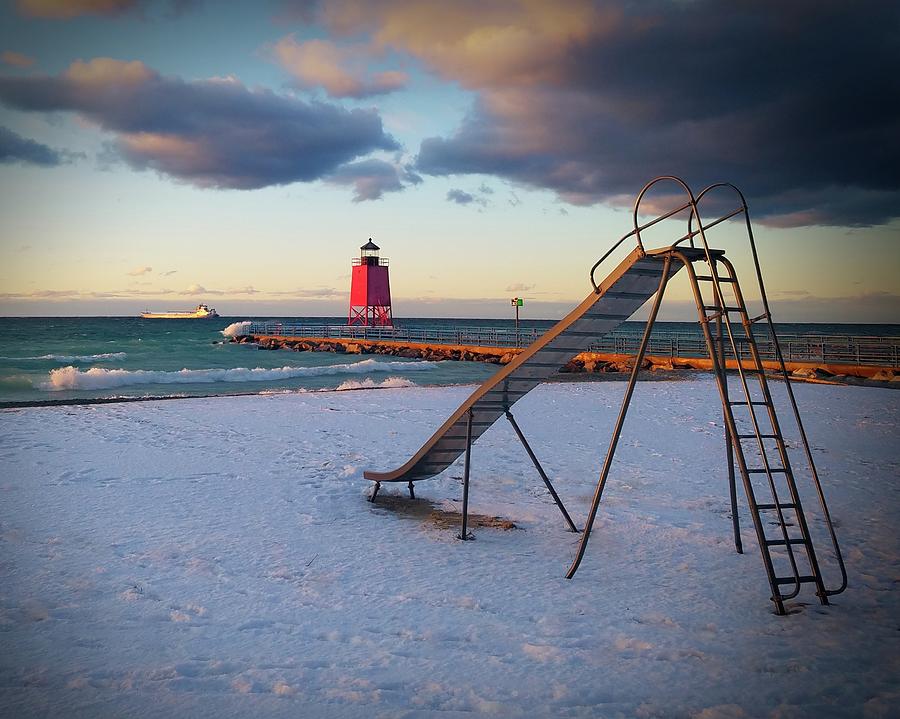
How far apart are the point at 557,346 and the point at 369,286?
5209 centimetres

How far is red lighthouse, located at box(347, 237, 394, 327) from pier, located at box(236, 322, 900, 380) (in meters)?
2.87

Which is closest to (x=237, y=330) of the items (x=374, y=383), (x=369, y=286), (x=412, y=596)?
(x=369, y=286)

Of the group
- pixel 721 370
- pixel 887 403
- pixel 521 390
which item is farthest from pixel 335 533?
pixel 887 403

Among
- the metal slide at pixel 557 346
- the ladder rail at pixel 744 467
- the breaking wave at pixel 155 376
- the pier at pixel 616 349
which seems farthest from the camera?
the breaking wave at pixel 155 376

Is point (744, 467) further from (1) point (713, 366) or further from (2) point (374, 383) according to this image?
(2) point (374, 383)

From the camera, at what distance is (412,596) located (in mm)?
5223

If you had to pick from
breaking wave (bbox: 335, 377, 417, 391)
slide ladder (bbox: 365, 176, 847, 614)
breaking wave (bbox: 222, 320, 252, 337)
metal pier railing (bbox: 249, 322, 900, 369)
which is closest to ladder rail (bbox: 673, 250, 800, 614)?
slide ladder (bbox: 365, 176, 847, 614)

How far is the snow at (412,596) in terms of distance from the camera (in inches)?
152

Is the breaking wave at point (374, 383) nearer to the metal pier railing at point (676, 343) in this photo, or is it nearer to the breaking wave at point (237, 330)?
the metal pier railing at point (676, 343)

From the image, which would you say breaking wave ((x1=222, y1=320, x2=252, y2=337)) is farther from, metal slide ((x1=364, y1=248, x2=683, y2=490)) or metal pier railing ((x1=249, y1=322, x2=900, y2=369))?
metal slide ((x1=364, y1=248, x2=683, y2=490))

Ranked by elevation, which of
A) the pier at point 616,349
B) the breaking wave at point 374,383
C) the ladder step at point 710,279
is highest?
the ladder step at point 710,279

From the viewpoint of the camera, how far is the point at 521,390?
6707 mm

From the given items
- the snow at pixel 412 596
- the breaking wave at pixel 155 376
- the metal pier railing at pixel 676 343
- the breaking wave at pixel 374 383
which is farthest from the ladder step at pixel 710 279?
the breaking wave at pixel 155 376

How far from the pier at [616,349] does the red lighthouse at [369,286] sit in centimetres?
287
